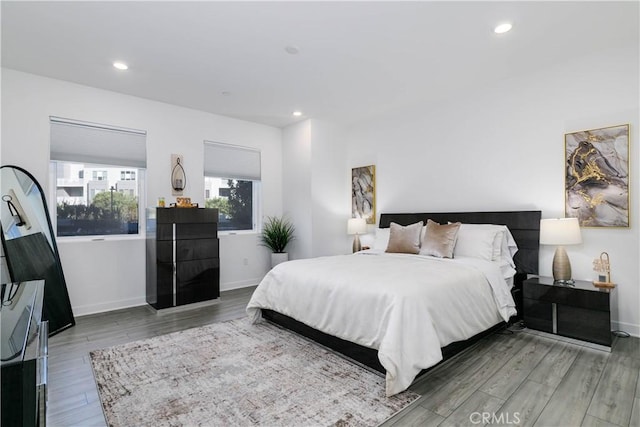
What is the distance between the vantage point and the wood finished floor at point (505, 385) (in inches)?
73.1

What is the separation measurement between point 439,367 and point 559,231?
1785 millimetres

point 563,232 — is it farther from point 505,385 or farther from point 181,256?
point 181,256

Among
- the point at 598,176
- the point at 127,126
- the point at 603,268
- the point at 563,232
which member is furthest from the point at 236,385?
the point at 598,176

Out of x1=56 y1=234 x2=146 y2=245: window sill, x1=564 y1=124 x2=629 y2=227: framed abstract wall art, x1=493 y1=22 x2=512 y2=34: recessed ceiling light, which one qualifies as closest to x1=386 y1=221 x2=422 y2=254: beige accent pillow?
x1=564 y1=124 x2=629 y2=227: framed abstract wall art

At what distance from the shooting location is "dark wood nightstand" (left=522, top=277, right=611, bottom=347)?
2.73 metres

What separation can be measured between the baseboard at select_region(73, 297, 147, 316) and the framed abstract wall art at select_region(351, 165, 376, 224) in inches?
136

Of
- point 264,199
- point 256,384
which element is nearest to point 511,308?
point 256,384

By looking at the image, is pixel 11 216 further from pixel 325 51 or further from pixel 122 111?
pixel 325 51

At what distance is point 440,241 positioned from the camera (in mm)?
3549

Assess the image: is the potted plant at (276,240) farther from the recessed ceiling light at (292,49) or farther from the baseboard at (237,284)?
the recessed ceiling light at (292,49)

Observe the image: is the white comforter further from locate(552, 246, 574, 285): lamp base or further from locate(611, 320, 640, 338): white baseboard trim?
locate(611, 320, 640, 338): white baseboard trim

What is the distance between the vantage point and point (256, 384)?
7.33 feet

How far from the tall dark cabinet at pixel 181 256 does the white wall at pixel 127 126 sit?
0.40 meters

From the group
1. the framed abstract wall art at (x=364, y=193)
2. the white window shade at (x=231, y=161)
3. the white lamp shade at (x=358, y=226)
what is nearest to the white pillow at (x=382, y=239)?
the white lamp shade at (x=358, y=226)
